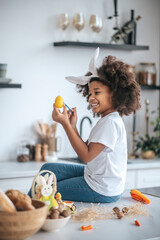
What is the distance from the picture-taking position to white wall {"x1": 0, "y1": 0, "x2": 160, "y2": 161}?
11.6ft

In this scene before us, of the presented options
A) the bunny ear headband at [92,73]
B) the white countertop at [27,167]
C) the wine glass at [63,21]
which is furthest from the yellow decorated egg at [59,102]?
the wine glass at [63,21]

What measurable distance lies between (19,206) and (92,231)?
1.08ft

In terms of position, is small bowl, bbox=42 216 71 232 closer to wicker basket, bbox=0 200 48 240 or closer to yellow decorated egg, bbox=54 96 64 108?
wicker basket, bbox=0 200 48 240

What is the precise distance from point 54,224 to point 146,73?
2890 mm

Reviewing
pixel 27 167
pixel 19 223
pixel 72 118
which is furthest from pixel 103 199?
pixel 27 167

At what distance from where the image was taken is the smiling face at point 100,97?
227 cm

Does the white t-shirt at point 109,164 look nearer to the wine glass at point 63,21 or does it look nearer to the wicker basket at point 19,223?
the wicker basket at point 19,223

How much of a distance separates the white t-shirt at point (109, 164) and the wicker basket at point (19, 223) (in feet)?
2.57

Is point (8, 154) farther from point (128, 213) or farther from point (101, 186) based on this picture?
point (128, 213)

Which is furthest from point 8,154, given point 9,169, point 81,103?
point 81,103

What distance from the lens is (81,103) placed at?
3.93m

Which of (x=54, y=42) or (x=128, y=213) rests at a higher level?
(x=54, y=42)

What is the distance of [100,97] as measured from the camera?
2271 mm

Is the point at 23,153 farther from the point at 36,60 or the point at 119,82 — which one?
the point at 119,82
